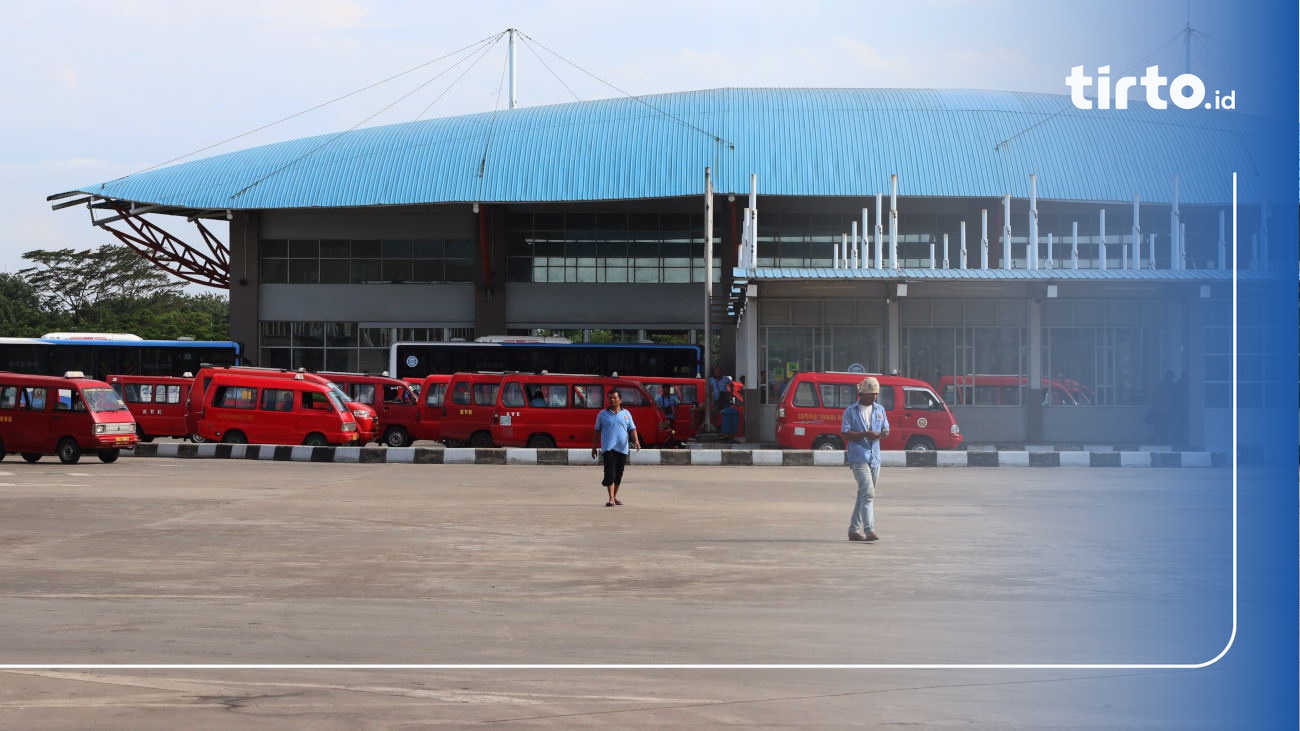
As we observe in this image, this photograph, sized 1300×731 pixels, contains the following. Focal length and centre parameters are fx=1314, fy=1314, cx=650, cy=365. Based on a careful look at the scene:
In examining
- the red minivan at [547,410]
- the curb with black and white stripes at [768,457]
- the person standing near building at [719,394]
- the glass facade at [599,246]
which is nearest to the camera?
the curb with black and white stripes at [768,457]

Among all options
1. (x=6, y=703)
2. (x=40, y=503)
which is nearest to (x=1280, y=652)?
(x=6, y=703)

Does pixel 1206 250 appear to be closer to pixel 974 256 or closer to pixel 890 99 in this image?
pixel 974 256

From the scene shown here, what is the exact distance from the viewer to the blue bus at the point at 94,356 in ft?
134

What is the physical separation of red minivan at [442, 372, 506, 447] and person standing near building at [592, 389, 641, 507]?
1200 cm

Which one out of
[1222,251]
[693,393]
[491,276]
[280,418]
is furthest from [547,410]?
[491,276]

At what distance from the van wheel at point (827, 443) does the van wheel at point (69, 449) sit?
583 inches

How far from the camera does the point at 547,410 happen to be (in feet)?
96.6

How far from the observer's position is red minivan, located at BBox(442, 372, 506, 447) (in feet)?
98.9

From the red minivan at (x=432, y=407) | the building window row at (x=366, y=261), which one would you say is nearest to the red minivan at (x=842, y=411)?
the red minivan at (x=432, y=407)

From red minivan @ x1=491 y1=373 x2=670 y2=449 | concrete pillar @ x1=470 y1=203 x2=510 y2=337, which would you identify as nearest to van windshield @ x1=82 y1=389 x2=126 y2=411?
red minivan @ x1=491 y1=373 x2=670 y2=449

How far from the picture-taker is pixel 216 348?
43156 mm

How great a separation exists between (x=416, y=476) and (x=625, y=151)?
94.5ft

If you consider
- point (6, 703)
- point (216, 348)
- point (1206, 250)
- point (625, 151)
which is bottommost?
point (6, 703)

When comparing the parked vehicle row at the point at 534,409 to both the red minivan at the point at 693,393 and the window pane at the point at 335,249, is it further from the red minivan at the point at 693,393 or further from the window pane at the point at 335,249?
the window pane at the point at 335,249
